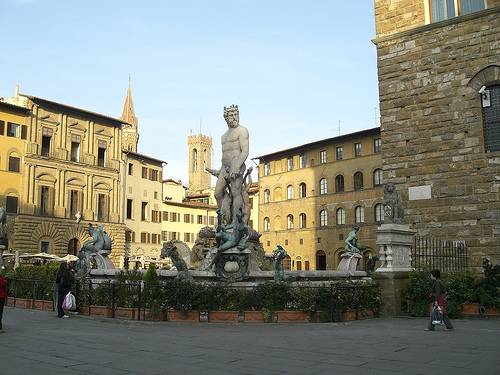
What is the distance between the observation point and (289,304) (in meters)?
12.2

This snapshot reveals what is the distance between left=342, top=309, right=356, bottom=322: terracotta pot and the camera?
12.4 m

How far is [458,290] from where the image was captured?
44.2 ft

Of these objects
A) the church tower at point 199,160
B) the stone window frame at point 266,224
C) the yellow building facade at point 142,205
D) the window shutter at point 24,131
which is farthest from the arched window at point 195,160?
the window shutter at point 24,131

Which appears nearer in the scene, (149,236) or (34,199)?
(34,199)

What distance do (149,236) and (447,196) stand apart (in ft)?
156

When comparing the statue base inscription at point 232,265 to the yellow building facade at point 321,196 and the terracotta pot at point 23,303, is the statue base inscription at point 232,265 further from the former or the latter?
the yellow building facade at point 321,196

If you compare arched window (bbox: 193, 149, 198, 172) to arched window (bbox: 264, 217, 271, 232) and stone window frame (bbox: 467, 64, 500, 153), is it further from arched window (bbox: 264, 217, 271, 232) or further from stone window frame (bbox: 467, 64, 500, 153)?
stone window frame (bbox: 467, 64, 500, 153)

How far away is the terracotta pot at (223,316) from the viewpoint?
1190 centimetres

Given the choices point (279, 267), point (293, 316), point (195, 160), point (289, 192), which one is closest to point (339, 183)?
point (289, 192)

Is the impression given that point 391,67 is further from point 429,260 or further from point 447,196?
point 429,260

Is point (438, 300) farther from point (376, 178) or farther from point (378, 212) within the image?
point (376, 178)

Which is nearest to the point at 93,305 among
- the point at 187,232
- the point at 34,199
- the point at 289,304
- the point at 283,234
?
the point at 289,304

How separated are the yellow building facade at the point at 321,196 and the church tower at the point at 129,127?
128ft

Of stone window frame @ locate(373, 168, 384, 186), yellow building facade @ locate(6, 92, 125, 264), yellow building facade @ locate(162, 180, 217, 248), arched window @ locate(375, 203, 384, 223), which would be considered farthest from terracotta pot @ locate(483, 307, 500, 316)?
yellow building facade @ locate(162, 180, 217, 248)
